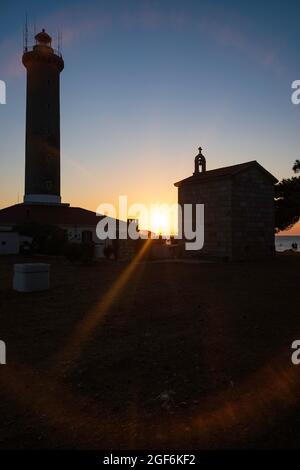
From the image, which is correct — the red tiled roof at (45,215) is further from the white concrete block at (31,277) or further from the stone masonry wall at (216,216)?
the white concrete block at (31,277)

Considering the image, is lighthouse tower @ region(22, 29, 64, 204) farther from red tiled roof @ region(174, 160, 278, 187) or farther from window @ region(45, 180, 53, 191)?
red tiled roof @ region(174, 160, 278, 187)

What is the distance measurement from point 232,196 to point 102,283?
12.1 metres

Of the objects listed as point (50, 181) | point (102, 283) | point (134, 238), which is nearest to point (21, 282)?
point (102, 283)

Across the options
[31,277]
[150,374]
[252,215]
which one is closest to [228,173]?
[252,215]

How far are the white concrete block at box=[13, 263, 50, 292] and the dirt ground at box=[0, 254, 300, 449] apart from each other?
1.24m

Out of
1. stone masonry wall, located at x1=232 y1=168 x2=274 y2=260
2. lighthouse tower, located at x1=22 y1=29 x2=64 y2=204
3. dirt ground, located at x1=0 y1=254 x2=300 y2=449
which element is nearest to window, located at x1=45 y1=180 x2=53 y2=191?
lighthouse tower, located at x1=22 y1=29 x2=64 y2=204

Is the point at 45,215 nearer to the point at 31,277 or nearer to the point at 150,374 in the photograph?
the point at 31,277

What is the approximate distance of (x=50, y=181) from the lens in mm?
41344

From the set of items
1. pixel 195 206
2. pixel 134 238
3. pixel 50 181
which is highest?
pixel 50 181

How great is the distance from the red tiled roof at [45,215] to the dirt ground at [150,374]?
1164 inches

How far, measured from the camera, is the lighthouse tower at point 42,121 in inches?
1555

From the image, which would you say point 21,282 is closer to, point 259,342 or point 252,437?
point 259,342

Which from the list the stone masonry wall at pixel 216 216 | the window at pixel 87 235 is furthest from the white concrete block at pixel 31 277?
the window at pixel 87 235

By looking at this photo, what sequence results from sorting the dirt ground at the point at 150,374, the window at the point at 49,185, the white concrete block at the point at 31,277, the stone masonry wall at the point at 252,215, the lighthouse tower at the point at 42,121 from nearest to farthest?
1. the dirt ground at the point at 150,374
2. the white concrete block at the point at 31,277
3. the stone masonry wall at the point at 252,215
4. the lighthouse tower at the point at 42,121
5. the window at the point at 49,185
